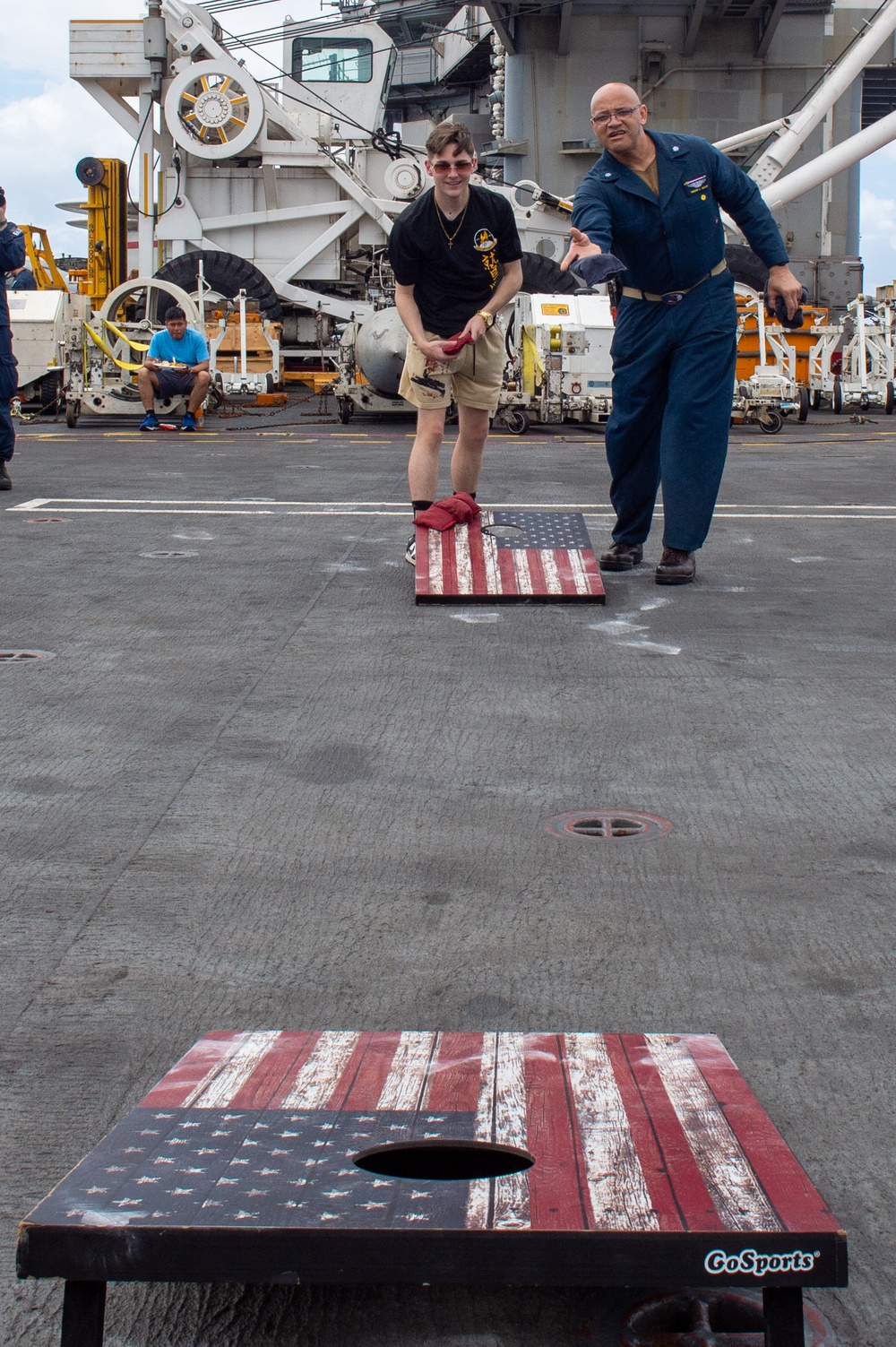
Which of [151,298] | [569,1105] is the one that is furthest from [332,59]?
[569,1105]

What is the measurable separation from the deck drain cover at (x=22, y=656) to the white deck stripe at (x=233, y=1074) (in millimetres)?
2738

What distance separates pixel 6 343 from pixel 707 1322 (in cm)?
845

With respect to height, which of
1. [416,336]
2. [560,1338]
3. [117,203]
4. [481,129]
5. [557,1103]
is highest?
[481,129]

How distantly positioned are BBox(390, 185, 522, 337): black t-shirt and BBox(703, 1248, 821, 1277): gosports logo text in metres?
4.85

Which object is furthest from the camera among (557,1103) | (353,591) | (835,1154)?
(353,591)

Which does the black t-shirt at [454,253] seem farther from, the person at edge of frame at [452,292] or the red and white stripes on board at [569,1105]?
the red and white stripes on board at [569,1105]

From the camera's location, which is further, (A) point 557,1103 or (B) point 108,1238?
(A) point 557,1103

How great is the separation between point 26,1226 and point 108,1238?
70mm

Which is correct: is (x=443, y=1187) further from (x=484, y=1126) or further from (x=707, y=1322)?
(x=707, y=1322)

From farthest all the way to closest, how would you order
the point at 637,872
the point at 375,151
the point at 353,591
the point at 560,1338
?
the point at 375,151
the point at 353,591
the point at 637,872
the point at 560,1338

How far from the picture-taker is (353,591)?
5398 mm

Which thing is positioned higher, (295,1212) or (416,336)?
(416,336)

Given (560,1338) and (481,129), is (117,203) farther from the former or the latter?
(560,1338)

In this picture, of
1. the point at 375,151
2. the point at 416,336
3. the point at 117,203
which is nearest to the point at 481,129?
the point at 375,151
